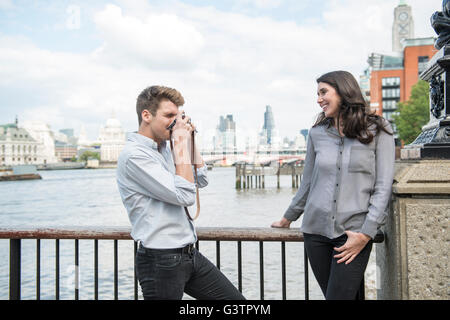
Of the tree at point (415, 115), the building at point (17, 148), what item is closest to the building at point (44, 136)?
the building at point (17, 148)

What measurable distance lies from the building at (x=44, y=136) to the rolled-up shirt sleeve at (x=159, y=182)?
181m

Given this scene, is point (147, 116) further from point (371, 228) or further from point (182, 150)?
point (371, 228)

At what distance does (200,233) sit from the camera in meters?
2.98

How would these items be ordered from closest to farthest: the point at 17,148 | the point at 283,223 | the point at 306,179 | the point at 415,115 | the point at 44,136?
the point at 306,179 → the point at 283,223 → the point at 415,115 → the point at 17,148 → the point at 44,136

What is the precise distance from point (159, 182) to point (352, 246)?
3.61 feet

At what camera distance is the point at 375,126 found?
94.1 inches

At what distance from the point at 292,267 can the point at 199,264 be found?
9873mm

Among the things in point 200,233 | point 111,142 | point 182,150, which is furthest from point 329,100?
point 111,142

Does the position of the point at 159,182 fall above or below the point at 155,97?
below

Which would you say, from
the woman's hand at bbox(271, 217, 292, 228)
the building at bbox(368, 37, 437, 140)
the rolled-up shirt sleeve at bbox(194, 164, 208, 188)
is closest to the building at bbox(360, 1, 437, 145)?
the building at bbox(368, 37, 437, 140)

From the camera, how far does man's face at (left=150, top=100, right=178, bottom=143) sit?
237 cm
